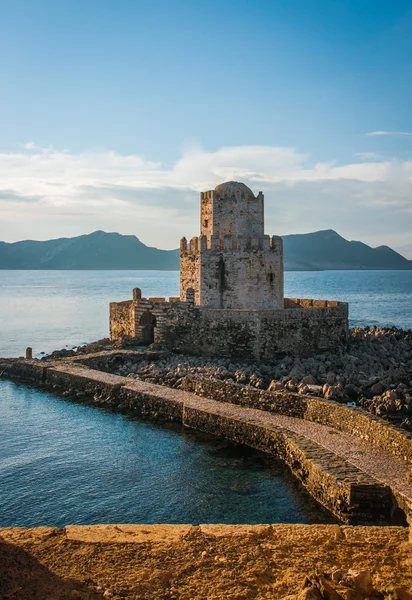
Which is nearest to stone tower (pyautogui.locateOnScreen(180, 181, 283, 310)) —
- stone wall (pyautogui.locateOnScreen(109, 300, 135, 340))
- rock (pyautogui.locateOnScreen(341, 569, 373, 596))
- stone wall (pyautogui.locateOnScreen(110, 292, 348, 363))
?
stone wall (pyautogui.locateOnScreen(110, 292, 348, 363))

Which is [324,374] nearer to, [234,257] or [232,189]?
[234,257]

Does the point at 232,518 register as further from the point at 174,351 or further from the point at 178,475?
the point at 174,351

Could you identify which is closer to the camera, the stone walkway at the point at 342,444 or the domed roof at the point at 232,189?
the stone walkway at the point at 342,444

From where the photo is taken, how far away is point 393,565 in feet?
20.2

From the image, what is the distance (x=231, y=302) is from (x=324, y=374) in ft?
20.4

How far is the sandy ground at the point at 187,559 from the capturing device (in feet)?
18.7

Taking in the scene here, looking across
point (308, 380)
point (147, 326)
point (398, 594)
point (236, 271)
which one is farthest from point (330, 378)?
point (398, 594)

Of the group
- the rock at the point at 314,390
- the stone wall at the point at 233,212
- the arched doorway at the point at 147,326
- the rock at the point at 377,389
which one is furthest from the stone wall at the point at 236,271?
the rock at the point at 314,390

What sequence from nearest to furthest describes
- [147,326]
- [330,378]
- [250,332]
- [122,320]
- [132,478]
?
[132,478]
[330,378]
[250,332]
[147,326]
[122,320]

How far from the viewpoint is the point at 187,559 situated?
20.8 ft

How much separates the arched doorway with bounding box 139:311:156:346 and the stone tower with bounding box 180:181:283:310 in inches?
95.5

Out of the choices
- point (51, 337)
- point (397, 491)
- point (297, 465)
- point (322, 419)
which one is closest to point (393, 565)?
point (397, 491)

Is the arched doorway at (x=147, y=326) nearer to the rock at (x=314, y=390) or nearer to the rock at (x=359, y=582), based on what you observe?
the rock at (x=314, y=390)

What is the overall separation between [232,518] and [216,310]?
45.2 ft
